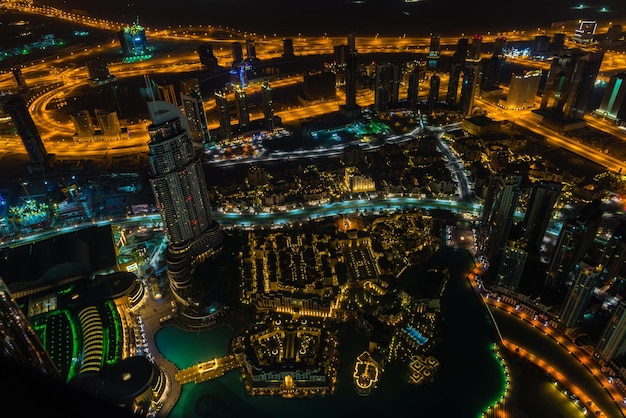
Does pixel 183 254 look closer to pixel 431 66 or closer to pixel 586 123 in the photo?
pixel 586 123

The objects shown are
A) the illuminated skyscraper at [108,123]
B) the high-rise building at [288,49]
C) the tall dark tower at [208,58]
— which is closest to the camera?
the illuminated skyscraper at [108,123]

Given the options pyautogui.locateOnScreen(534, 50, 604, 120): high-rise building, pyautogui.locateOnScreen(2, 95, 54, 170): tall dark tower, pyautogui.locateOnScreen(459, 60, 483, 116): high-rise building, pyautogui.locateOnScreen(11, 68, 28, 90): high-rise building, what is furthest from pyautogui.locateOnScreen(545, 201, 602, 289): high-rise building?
pyautogui.locateOnScreen(11, 68, 28, 90): high-rise building

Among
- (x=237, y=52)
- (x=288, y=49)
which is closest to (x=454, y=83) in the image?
(x=288, y=49)

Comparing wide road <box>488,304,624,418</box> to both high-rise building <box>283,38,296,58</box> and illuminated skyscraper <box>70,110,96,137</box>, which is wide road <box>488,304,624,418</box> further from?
high-rise building <box>283,38,296,58</box>

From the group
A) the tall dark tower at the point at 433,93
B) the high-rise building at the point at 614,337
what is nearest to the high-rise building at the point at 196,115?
the tall dark tower at the point at 433,93

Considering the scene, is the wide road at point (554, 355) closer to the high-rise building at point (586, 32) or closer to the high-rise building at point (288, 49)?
the high-rise building at point (288, 49)

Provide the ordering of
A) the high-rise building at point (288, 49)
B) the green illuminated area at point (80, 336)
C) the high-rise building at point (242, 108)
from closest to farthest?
the green illuminated area at point (80, 336)
the high-rise building at point (242, 108)
the high-rise building at point (288, 49)
